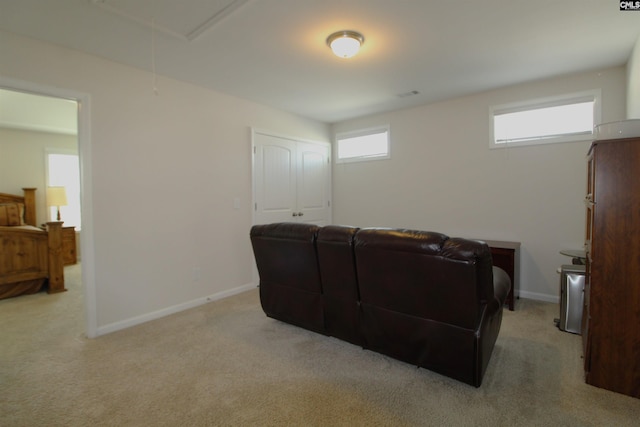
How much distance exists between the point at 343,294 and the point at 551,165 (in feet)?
9.58

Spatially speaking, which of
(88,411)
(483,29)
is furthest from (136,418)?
(483,29)

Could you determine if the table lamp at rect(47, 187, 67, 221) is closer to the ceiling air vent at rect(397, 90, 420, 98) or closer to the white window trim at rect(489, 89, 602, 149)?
the ceiling air vent at rect(397, 90, 420, 98)

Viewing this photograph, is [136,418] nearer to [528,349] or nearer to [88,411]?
[88,411]

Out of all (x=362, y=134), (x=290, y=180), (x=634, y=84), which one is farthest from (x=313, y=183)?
(x=634, y=84)

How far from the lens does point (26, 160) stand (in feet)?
17.5

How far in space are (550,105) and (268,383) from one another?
160 inches

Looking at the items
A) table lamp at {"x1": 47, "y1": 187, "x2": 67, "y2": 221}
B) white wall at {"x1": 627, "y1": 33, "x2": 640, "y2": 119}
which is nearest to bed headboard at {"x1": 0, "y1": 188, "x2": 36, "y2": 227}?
table lamp at {"x1": 47, "y1": 187, "x2": 67, "y2": 221}

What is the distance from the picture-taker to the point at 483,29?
7.90 ft

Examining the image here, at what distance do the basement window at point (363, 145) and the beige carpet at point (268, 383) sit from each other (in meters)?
3.00

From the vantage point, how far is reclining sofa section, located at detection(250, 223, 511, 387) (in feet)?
5.97

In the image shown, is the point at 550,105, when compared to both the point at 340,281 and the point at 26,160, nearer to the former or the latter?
the point at 340,281

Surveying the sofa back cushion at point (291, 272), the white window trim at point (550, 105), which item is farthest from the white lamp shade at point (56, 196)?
the white window trim at point (550, 105)

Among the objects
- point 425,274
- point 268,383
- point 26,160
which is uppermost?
point 26,160

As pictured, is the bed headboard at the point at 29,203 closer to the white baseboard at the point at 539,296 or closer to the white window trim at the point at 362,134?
the white window trim at the point at 362,134
